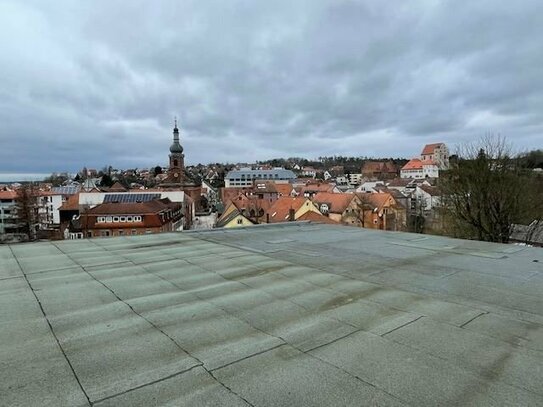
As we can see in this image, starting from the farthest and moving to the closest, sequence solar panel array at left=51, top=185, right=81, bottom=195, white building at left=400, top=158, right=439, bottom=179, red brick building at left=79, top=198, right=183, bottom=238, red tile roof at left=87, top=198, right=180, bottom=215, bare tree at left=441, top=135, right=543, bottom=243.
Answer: white building at left=400, top=158, right=439, bottom=179, solar panel array at left=51, top=185, right=81, bottom=195, red tile roof at left=87, top=198, right=180, bottom=215, red brick building at left=79, top=198, right=183, bottom=238, bare tree at left=441, top=135, right=543, bottom=243

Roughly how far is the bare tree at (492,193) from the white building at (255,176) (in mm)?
93565

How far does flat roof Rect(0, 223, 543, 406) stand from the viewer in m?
2.66

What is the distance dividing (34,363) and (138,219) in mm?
38401

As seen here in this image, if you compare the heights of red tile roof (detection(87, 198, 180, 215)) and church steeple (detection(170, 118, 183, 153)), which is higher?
church steeple (detection(170, 118, 183, 153))

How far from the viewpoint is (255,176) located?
11694 centimetres

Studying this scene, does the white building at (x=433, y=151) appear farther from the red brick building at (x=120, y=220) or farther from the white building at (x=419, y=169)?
the red brick building at (x=120, y=220)

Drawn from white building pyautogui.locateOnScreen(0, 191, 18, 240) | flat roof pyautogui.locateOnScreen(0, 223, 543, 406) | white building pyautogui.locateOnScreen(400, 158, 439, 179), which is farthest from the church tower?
flat roof pyautogui.locateOnScreen(0, 223, 543, 406)

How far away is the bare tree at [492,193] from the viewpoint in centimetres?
1869

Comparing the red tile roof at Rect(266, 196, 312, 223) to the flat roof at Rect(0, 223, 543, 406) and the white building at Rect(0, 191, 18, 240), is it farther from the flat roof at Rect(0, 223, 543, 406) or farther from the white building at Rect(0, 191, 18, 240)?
the white building at Rect(0, 191, 18, 240)

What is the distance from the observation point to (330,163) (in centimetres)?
19075

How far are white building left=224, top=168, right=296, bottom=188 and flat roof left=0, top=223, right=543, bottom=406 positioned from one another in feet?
352

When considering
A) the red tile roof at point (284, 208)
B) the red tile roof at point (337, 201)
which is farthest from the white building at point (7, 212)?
the red tile roof at point (337, 201)

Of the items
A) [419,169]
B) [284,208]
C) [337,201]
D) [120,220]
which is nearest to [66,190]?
[120,220]

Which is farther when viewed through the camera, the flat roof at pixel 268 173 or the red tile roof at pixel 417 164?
the red tile roof at pixel 417 164
